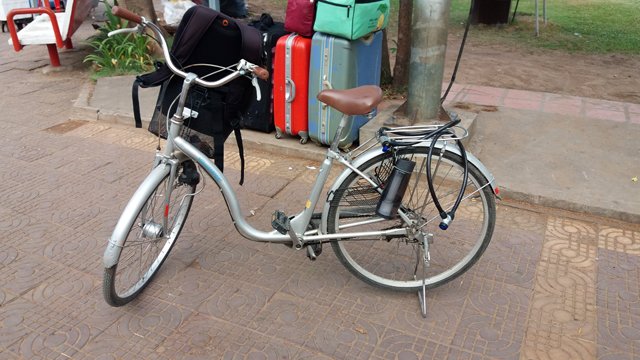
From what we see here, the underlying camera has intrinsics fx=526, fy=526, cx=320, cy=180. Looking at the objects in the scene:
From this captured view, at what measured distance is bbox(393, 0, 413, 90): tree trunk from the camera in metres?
5.99

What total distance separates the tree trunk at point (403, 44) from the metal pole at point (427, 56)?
157cm

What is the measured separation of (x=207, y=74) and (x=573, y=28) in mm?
10251

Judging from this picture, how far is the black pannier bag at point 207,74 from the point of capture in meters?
2.68

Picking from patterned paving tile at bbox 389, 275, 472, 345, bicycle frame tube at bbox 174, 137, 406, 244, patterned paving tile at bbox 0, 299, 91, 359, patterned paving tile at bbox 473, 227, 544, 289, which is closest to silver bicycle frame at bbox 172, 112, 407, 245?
bicycle frame tube at bbox 174, 137, 406, 244

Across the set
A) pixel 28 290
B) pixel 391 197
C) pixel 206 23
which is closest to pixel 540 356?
pixel 391 197

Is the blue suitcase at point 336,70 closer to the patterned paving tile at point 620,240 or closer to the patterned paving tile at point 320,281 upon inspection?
the patterned paving tile at point 320,281

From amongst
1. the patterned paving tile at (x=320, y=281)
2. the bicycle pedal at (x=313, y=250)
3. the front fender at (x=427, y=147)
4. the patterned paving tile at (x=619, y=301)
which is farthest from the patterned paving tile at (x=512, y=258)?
the bicycle pedal at (x=313, y=250)

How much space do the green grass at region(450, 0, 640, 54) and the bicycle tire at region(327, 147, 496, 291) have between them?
723 cm

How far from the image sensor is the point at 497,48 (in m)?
9.33

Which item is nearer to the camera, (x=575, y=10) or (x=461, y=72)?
(x=461, y=72)

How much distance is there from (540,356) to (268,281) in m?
1.53

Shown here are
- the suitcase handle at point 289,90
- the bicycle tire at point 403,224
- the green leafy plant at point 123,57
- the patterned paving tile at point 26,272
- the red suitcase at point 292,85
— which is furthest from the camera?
the green leafy plant at point 123,57

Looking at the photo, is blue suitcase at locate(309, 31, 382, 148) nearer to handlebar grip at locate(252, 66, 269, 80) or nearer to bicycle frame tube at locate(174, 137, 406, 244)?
bicycle frame tube at locate(174, 137, 406, 244)

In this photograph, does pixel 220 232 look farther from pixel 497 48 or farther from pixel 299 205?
pixel 497 48
